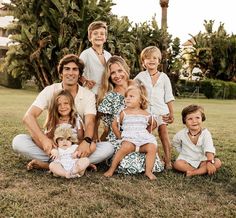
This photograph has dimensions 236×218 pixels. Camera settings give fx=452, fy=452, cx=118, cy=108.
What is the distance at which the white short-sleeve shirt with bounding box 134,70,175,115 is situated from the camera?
5719 mm

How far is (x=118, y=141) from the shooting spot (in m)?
5.32

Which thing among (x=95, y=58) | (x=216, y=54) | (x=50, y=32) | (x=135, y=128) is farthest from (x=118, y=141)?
(x=216, y=54)

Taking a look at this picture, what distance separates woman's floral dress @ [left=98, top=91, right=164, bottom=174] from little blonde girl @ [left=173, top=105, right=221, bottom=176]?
313 millimetres

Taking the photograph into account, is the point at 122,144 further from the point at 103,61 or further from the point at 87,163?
the point at 103,61

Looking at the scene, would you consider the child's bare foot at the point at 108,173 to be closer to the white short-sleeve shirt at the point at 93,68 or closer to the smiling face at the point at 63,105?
the smiling face at the point at 63,105

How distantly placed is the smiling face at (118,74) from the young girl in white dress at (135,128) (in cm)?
21

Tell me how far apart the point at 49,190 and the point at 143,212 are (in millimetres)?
1053

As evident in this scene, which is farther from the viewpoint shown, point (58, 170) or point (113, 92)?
point (113, 92)

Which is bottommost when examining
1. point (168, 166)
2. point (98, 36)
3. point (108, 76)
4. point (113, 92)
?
point (168, 166)

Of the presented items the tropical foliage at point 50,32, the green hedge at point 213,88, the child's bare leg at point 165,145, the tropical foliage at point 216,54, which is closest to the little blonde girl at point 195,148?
the child's bare leg at point 165,145

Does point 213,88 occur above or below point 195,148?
below

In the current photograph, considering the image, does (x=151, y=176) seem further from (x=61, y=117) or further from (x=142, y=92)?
(x=61, y=117)

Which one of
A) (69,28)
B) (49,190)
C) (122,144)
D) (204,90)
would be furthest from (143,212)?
(204,90)

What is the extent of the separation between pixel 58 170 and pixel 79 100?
1.00 m
